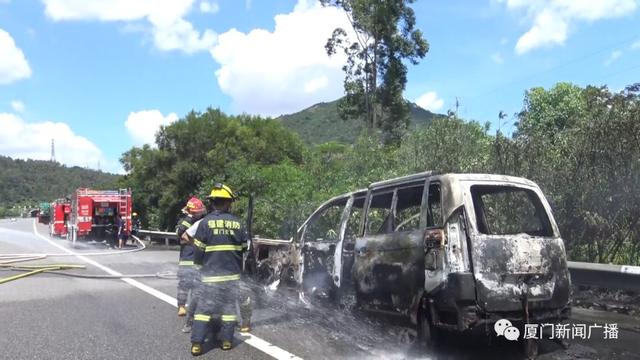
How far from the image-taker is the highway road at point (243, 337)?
19.5 ft

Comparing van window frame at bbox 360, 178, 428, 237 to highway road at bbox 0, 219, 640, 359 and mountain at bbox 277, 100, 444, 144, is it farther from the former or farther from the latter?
mountain at bbox 277, 100, 444, 144

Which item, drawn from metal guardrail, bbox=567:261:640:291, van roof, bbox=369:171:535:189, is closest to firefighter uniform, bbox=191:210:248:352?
van roof, bbox=369:171:535:189

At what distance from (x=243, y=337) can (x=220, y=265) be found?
1001 millimetres

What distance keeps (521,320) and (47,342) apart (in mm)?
4977

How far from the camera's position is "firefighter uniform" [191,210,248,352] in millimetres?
6316

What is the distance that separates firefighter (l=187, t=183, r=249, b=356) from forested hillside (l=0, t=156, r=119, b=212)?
428ft

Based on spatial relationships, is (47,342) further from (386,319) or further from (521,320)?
(521,320)

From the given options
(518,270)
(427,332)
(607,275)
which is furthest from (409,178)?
(607,275)

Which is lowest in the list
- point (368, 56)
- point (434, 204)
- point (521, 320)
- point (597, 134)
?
point (521, 320)

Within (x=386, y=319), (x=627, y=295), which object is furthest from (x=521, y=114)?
(x=386, y=319)

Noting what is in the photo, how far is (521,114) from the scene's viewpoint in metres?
11.9

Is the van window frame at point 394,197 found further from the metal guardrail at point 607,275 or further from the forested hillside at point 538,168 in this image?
the forested hillside at point 538,168

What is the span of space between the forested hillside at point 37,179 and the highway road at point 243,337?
12746 cm

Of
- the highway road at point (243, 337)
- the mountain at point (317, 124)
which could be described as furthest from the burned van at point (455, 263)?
the mountain at point (317, 124)
